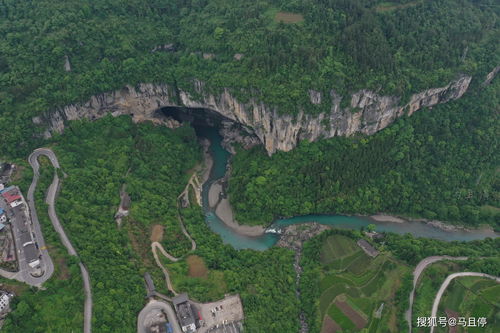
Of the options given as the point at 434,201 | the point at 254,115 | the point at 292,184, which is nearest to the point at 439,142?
the point at 434,201

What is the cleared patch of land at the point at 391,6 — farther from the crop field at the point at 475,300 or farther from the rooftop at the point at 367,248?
the crop field at the point at 475,300

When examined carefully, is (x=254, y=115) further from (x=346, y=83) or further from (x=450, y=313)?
(x=450, y=313)

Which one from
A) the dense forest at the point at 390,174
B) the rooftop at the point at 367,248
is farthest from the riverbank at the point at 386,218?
the rooftop at the point at 367,248

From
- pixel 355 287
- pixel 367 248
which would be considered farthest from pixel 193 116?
pixel 355 287

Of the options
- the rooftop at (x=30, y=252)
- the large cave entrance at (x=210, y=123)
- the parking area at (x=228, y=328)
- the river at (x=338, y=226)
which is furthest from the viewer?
the large cave entrance at (x=210, y=123)

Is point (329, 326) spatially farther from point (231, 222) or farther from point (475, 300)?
point (231, 222)
